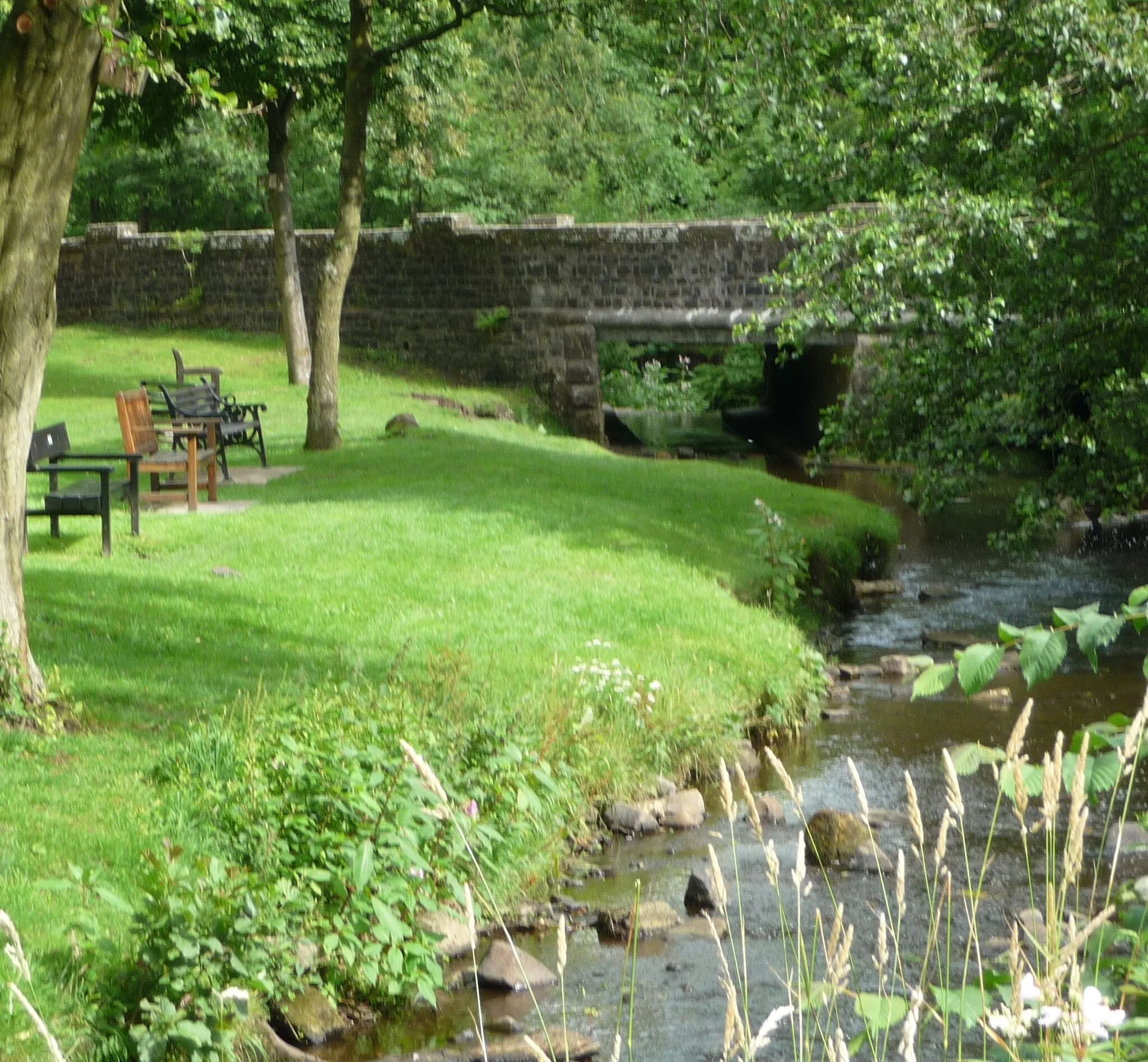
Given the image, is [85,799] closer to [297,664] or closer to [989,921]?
[297,664]

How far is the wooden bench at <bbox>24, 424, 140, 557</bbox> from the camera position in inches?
440

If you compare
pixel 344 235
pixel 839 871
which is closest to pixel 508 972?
pixel 839 871

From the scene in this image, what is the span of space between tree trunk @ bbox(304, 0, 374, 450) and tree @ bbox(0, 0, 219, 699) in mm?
10202

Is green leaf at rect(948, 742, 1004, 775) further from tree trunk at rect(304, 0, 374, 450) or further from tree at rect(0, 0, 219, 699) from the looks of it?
tree trunk at rect(304, 0, 374, 450)

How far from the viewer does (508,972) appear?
245 inches

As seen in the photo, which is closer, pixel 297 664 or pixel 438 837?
pixel 438 837

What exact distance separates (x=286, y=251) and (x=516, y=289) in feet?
13.9

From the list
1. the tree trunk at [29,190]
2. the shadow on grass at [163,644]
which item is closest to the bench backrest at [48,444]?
the shadow on grass at [163,644]

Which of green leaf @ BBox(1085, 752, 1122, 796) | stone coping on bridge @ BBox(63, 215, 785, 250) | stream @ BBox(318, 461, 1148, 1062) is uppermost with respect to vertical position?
stone coping on bridge @ BBox(63, 215, 785, 250)

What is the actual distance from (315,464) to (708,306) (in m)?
10.8

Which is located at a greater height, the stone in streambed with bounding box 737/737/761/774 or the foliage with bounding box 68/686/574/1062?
the foliage with bounding box 68/686/574/1062

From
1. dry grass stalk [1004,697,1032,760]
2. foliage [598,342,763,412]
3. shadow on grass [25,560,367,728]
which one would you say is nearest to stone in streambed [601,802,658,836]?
shadow on grass [25,560,367,728]

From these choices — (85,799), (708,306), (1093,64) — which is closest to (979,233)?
(1093,64)

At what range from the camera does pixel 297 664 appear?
28.7ft
